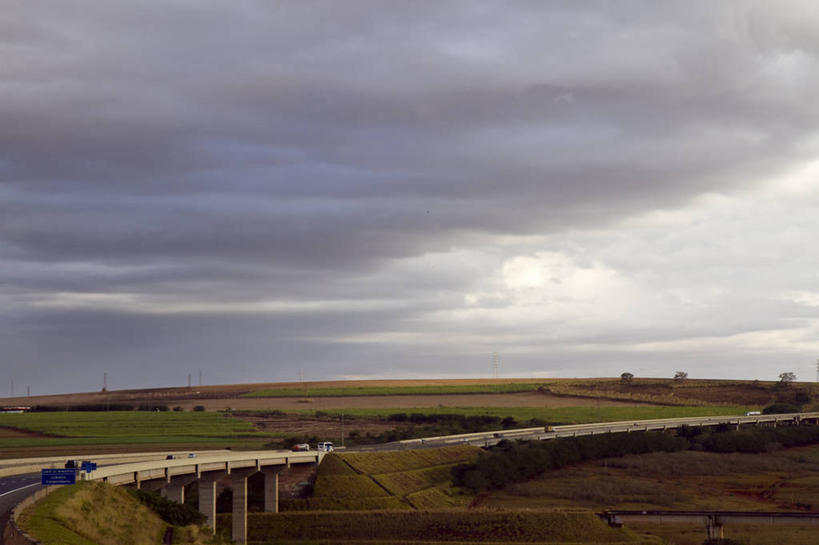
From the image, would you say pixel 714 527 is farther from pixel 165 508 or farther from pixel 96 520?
pixel 96 520

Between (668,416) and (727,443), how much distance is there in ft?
203

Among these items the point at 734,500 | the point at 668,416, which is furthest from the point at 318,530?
the point at 668,416

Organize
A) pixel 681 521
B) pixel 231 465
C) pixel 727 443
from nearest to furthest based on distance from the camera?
1. pixel 231 465
2. pixel 681 521
3. pixel 727 443

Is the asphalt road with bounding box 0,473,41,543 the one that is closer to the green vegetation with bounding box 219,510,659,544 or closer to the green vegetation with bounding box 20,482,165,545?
the green vegetation with bounding box 20,482,165,545

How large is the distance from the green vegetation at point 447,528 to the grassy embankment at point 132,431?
44675 millimetres

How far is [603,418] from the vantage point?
18800 centimetres

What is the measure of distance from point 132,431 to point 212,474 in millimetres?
92524

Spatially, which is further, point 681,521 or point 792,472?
point 792,472

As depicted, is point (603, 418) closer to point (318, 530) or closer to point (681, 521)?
point (681, 521)

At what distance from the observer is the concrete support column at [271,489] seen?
8638cm

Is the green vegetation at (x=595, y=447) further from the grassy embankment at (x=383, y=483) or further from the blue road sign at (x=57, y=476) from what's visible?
the blue road sign at (x=57, y=476)

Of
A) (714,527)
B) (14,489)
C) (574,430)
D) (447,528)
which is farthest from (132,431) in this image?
(714,527)

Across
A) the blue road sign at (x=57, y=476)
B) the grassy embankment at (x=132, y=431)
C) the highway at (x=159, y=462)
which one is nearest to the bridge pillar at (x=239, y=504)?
the highway at (x=159, y=462)

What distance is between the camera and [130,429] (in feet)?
548
